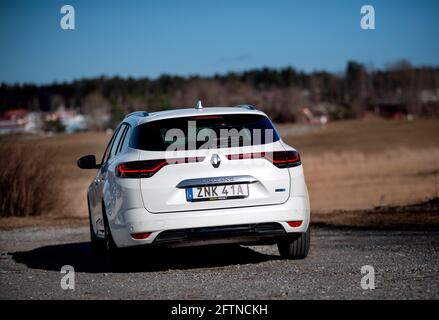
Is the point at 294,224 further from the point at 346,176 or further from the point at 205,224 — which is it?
the point at 346,176

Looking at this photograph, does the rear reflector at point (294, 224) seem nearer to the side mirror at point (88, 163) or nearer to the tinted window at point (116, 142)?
the tinted window at point (116, 142)

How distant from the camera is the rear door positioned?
861 cm

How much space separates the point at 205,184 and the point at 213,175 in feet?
0.39

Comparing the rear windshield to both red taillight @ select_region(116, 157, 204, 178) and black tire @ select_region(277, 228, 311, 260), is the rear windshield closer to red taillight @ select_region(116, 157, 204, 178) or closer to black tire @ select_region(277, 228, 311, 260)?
red taillight @ select_region(116, 157, 204, 178)

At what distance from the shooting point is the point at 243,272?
894 centimetres

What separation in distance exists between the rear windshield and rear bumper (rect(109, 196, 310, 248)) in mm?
664

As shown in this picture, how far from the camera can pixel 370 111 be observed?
180125 millimetres

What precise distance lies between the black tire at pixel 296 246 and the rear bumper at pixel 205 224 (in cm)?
74

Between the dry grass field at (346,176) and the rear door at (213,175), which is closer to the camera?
the rear door at (213,175)

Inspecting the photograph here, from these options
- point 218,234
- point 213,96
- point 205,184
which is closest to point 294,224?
point 218,234

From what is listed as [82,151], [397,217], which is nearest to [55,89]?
[82,151]

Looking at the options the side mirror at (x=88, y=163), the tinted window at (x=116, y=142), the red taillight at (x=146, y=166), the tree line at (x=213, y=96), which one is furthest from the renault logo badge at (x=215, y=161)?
the tree line at (x=213, y=96)

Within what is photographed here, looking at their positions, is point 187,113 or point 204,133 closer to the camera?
point 204,133

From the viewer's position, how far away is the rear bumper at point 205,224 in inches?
340
